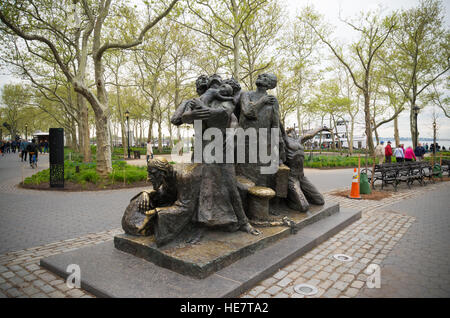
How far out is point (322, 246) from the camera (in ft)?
14.3

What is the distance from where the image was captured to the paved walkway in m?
3.04

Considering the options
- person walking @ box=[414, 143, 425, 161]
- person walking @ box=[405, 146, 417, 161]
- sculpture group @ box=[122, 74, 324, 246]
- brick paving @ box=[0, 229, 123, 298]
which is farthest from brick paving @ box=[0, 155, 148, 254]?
person walking @ box=[414, 143, 425, 161]

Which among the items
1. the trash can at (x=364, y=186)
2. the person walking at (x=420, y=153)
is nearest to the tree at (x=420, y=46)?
the person walking at (x=420, y=153)

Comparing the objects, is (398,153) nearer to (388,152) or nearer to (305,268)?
(388,152)

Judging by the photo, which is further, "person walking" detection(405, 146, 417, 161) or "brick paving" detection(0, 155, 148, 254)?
"person walking" detection(405, 146, 417, 161)

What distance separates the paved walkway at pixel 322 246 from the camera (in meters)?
3.04

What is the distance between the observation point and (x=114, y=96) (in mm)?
38875

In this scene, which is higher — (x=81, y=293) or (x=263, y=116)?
(x=263, y=116)

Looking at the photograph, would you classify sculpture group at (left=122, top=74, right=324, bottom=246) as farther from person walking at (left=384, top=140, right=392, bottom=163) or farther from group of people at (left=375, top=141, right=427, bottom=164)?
person walking at (left=384, top=140, right=392, bottom=163)

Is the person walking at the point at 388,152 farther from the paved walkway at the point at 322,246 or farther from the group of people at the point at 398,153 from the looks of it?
the paved walkway at the point at 322,246

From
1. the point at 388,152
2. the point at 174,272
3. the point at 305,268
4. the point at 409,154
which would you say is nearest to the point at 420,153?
the point at 388,152
